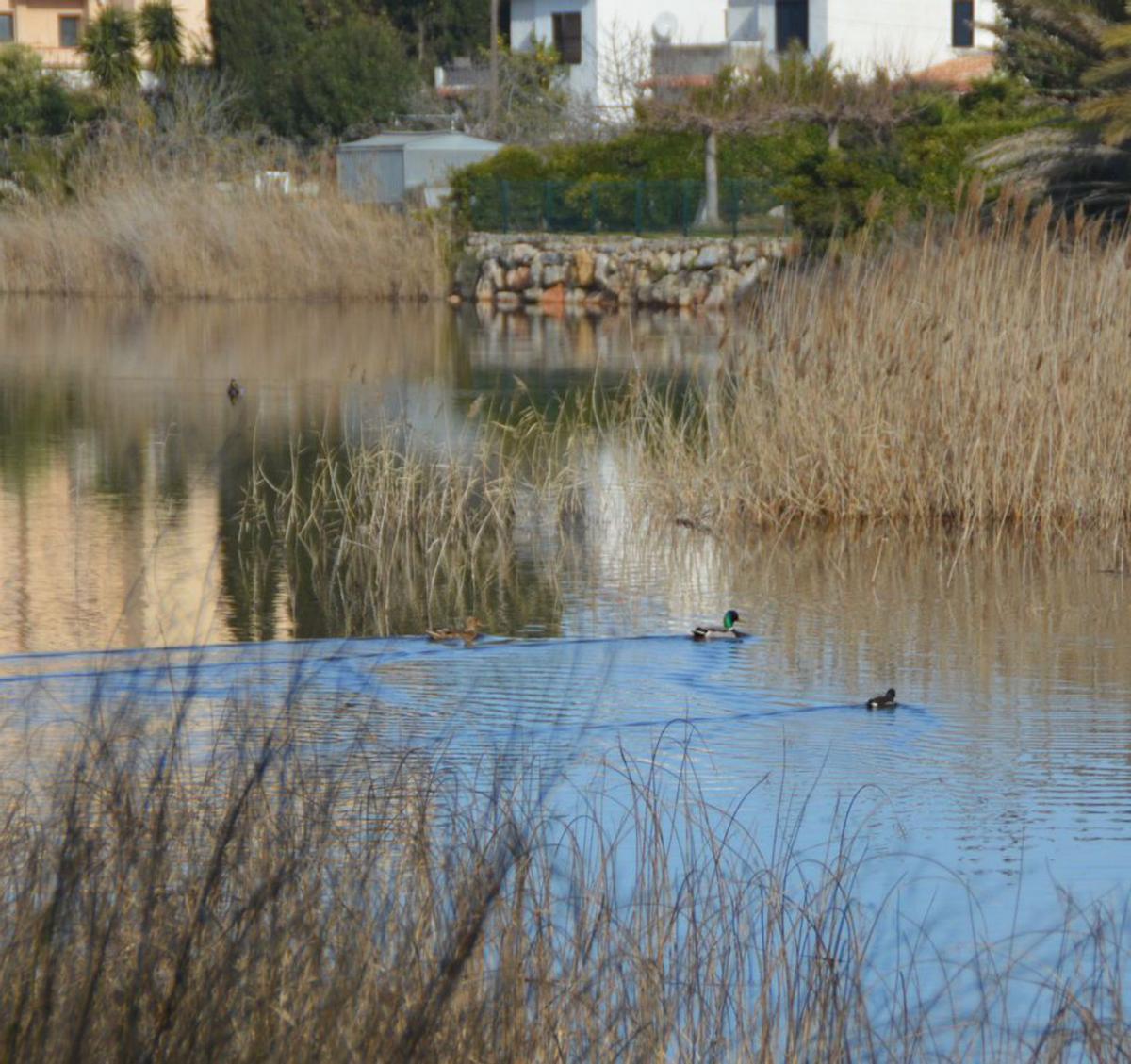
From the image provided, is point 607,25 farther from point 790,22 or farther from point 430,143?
point 430,143

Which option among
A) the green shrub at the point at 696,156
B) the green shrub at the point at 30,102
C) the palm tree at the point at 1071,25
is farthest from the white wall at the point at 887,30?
the palm tree at the point at 1071,25

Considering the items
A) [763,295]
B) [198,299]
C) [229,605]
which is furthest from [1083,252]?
[198,299]

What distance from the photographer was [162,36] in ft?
175

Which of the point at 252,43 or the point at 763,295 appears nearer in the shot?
the point at 763,295

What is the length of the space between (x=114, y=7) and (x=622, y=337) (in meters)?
31.0

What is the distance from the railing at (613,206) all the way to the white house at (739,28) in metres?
16.5

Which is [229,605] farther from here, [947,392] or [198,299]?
[198,299]

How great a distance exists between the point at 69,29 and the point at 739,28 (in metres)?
23.7

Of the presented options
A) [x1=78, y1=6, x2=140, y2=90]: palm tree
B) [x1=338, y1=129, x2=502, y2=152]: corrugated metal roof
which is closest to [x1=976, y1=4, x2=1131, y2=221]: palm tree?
Answer: [x1=338, y1=129, x2=502, y2=152]: corrugated metal roof

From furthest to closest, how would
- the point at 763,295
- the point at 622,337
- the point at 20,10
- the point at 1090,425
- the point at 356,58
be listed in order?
the point at 20,10 → the point at 356,58 → the point at 622,337 → the point at 763,295 → the point at 1090,425

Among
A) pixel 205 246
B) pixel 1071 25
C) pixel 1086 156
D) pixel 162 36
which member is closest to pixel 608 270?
pixel 205 246

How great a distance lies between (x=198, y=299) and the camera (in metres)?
31.2

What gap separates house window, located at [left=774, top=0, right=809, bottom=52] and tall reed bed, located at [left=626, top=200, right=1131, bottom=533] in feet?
140

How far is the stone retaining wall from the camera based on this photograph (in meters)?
32.5
